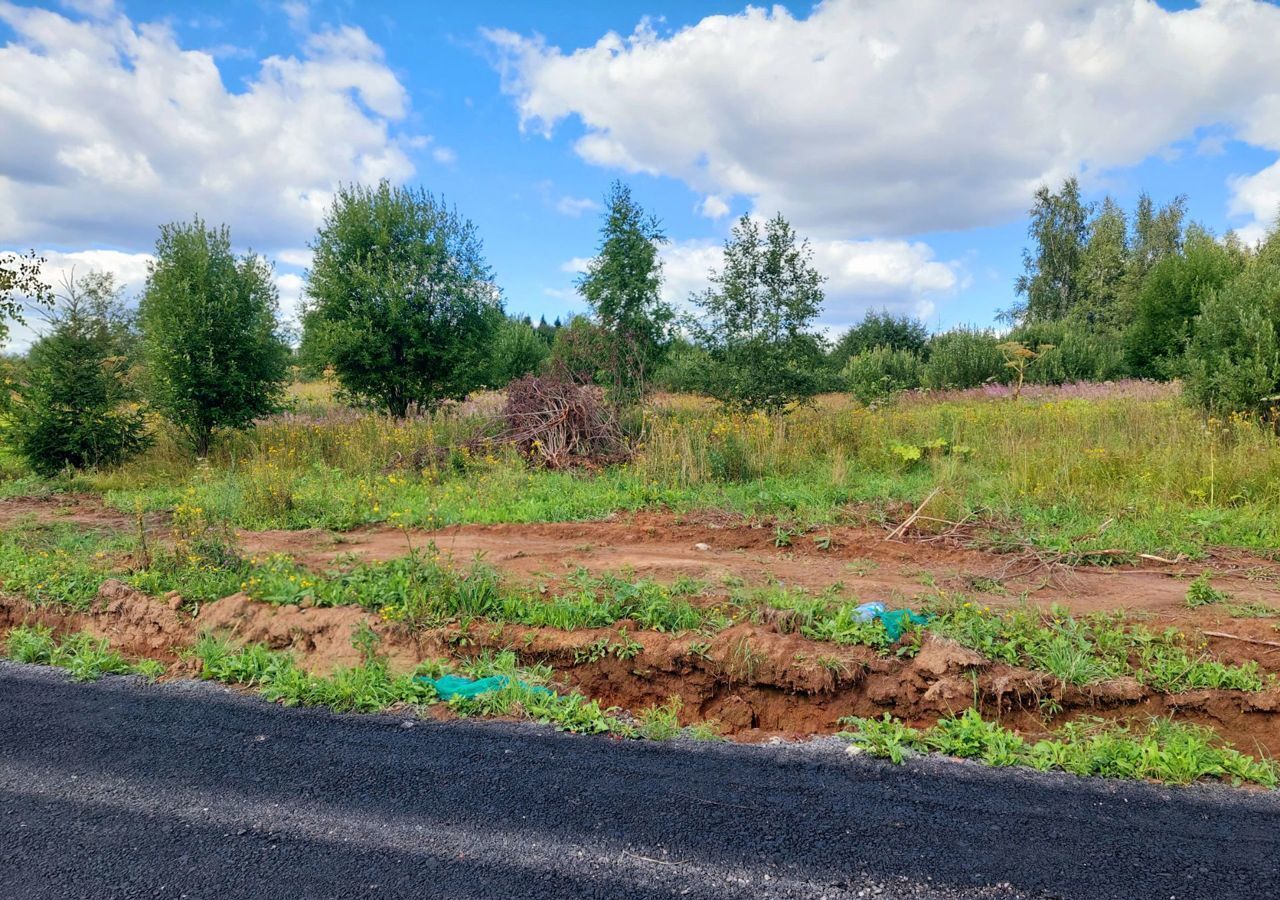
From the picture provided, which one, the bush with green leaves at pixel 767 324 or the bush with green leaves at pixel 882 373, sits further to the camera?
the bush with green leaves at pixel 882 373

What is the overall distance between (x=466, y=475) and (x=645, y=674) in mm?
7130

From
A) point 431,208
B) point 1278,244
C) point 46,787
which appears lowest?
point 46,787

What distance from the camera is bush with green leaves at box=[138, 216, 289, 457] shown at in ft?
44.1

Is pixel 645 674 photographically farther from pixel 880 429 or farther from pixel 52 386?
pixel 52 386

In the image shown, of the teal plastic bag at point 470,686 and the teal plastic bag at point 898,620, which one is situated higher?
the teal plastic bag at point 898,620

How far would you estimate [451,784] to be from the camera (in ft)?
11.7

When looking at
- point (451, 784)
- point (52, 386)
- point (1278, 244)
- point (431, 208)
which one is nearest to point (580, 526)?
point (451, 784)

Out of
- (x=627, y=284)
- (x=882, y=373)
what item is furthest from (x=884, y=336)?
(x=627, y=284)

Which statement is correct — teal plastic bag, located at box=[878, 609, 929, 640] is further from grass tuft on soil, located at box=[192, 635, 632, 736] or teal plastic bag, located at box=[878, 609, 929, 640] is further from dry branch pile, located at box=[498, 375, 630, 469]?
dry branch pile, located at box=[498, 375, 630, 469]

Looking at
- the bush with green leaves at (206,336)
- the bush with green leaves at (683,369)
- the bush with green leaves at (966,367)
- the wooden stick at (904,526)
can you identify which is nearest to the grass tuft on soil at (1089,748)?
the wooden stick at (904,526)

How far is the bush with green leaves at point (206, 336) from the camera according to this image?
13.4 metres

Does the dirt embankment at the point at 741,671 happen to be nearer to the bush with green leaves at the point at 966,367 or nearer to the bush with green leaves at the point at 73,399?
the bush with green leaves at the point at 73,399

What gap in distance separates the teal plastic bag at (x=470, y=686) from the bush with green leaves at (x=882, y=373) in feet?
59.0

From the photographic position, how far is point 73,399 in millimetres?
13008
